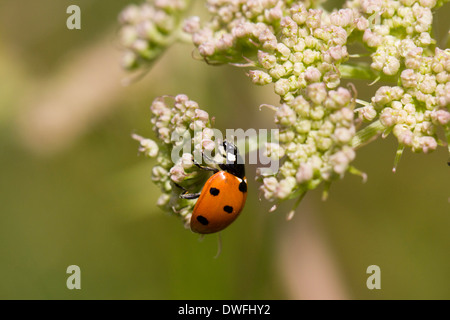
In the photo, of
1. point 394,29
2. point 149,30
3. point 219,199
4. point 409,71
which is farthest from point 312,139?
point 149,30

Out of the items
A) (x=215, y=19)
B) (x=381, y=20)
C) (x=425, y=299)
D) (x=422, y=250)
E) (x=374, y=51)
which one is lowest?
(x=425, y=299)

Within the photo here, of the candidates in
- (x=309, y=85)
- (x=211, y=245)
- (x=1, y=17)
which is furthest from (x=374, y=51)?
(x=1, y=17)

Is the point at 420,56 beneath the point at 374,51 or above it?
beneath

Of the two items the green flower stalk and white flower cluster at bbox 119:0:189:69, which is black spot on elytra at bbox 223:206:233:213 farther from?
white flower cluster at bbox 119:0:189:69

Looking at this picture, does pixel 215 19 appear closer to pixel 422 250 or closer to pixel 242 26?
pixel 242 26
